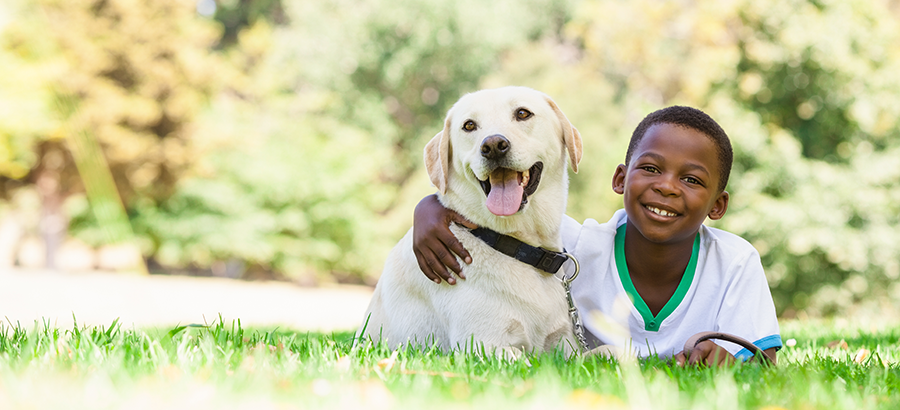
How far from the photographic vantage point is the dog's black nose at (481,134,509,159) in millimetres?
2893

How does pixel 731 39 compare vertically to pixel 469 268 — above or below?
above

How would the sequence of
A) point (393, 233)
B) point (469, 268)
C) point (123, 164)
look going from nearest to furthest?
point (469, 268), point (123, 164), point (393, 233)

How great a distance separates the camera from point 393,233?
21672 millimetres

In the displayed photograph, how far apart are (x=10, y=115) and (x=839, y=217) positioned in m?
17.5

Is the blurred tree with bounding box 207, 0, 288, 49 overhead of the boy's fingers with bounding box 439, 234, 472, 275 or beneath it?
overhead

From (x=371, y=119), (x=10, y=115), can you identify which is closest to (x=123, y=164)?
(x=10, y=115)

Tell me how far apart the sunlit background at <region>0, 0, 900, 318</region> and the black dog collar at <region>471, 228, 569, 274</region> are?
8.41m

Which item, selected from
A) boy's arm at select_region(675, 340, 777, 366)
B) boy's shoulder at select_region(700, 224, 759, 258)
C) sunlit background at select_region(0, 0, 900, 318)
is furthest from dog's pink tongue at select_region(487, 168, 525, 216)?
sunlit background at select_region(0, 0, 900, 318)

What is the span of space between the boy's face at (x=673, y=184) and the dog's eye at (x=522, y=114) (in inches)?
22.8

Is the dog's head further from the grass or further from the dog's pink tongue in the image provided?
the grass

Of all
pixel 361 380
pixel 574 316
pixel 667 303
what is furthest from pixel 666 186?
pixel 361 380

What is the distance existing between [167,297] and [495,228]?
16696 millimetres

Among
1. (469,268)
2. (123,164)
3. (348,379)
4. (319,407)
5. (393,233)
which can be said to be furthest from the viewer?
(393,233)

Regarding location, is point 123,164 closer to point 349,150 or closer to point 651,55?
point 349,150
